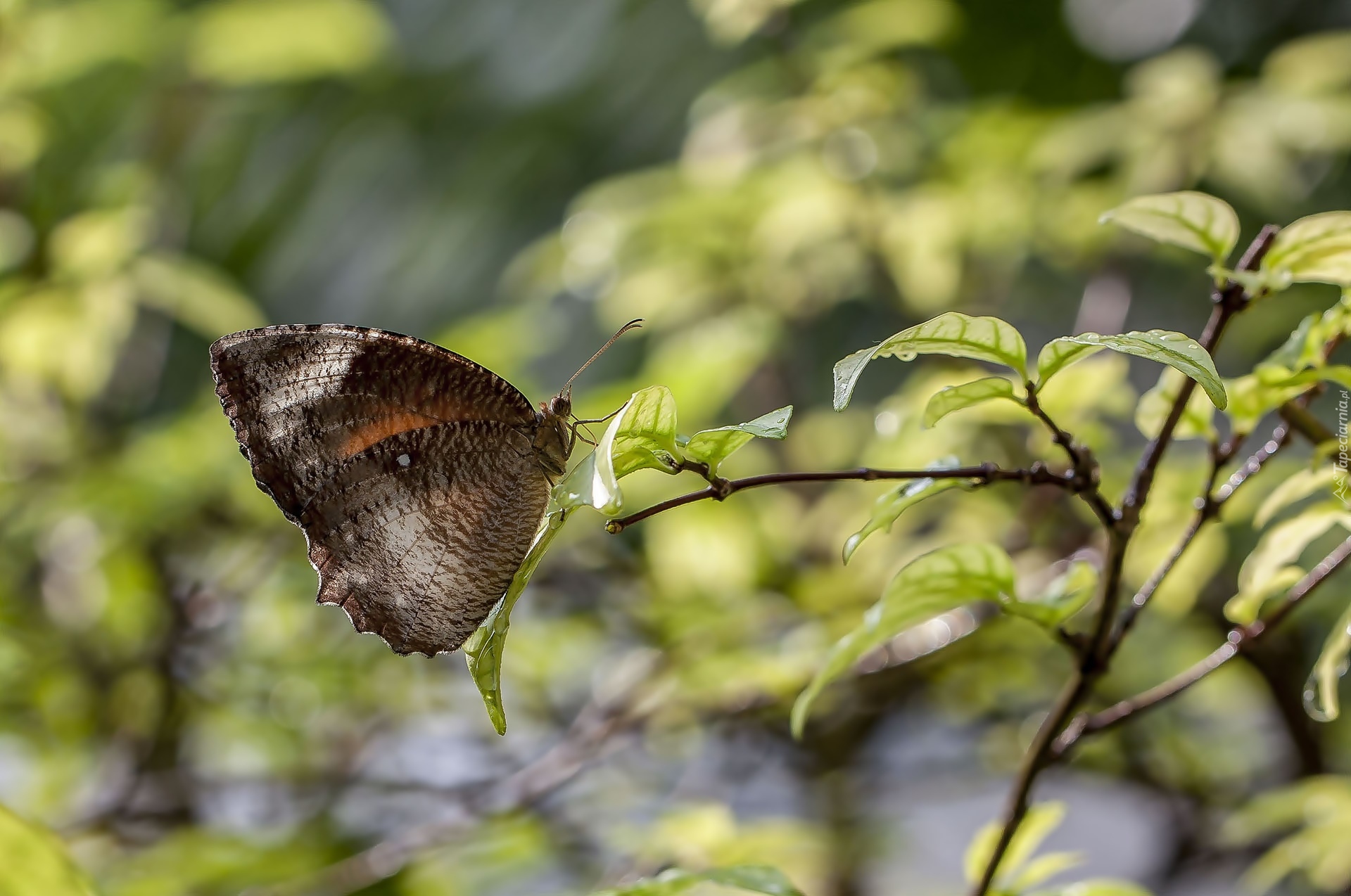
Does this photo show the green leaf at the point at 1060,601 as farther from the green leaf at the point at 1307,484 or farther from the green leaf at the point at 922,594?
the green leaf at the point at 1307,484

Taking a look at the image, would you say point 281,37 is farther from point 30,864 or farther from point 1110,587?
point 1110,587

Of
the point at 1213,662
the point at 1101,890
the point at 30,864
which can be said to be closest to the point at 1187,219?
the point at 1213,662

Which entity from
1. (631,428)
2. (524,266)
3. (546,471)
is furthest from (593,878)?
(631,428)

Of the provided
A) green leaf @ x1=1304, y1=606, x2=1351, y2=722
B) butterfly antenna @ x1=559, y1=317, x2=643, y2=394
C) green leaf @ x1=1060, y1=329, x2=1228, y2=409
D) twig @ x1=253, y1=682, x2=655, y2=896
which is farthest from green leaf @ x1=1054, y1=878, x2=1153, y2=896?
twig @ x1=253, y1=682, x2=655, y2=896

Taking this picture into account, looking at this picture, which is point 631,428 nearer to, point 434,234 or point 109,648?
point 109,648

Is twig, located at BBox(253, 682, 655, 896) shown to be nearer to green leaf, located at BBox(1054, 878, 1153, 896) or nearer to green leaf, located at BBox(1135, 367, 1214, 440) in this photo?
green leaf, located at BBox(1054, 878, 1153, 896)

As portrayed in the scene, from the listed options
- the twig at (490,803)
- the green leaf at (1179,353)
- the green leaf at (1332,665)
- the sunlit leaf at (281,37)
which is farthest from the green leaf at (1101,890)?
the sunlit leaf at (281,37)

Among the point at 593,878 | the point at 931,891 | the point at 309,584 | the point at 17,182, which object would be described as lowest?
the point at 931,891
